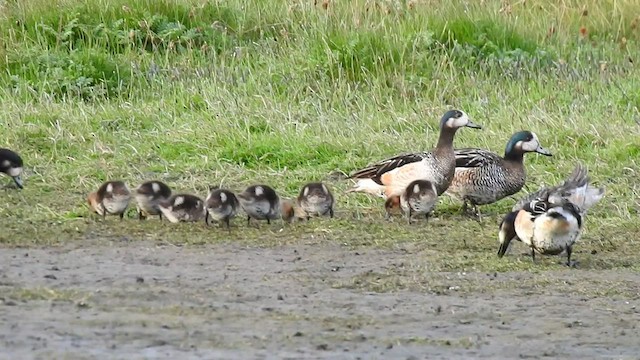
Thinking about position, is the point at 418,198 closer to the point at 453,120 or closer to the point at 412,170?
the point at 412,170

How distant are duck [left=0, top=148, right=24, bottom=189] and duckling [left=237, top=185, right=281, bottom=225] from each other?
6.12 feet

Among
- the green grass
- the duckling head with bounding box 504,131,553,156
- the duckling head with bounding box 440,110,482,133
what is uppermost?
the duckling head with bounding box 440,110,482,133

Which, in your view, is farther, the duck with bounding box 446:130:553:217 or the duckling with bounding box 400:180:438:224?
the duck with bounding box 446:130:553:217

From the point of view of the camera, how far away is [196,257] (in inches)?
320

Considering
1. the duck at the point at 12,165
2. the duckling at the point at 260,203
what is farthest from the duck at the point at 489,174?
the duck at the point at 12,165

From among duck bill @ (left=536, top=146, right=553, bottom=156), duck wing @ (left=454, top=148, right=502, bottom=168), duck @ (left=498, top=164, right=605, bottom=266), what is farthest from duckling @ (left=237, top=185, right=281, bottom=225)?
→ duck bill @ (left=536, top=146, right=553, bottom=156)

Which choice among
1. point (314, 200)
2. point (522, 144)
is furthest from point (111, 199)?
point (522, 144)

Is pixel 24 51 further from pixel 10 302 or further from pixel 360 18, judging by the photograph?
pixel 10 302

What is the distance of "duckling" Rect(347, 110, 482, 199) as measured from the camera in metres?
9.88

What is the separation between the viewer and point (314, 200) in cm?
927

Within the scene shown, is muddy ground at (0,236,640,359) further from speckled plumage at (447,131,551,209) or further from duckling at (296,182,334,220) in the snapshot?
speckled plumage at (447,131,551,209)

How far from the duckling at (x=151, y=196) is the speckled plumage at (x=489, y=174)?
2135 mm

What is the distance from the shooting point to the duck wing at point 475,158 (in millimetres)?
10070

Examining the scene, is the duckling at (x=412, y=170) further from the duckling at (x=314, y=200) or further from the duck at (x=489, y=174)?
the duckling at (x=314, y=200)
